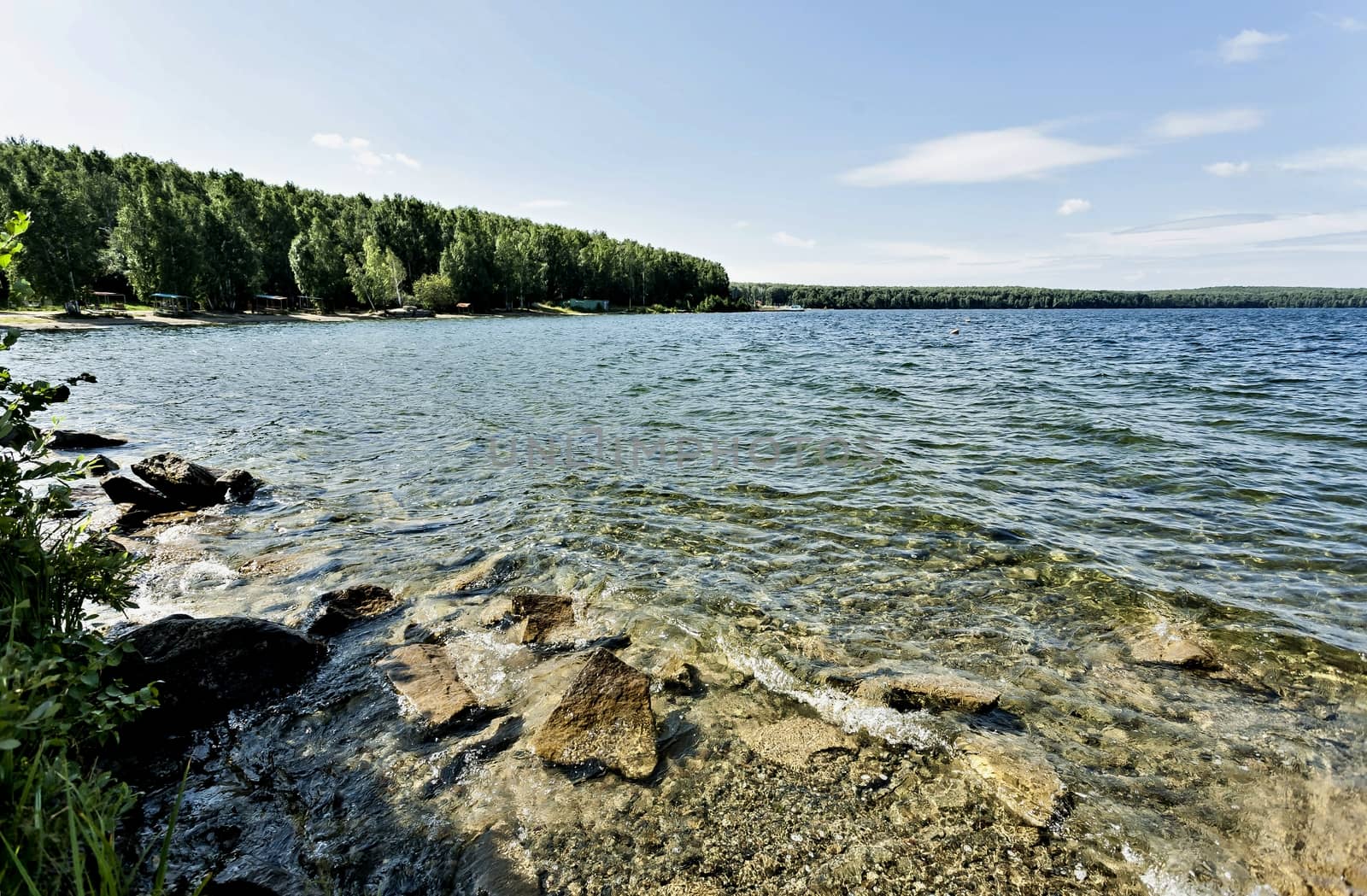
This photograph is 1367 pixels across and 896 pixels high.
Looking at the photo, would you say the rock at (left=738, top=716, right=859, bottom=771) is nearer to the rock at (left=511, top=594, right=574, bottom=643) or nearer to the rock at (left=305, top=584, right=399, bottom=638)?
the rock at (left=511, top=594, right=574, bottom=643)

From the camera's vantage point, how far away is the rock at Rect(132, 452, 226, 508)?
36.8 ft

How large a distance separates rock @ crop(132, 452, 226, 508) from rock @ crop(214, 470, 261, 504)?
0.08 meters

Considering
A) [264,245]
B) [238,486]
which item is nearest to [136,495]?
[238,486]

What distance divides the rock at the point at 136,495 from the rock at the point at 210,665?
6.96 meters

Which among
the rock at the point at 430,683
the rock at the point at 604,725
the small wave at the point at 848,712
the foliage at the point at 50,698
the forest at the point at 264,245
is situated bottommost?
the small wave at the point at 848,712

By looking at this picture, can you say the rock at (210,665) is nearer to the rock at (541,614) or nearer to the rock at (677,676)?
the rock at (541,614)

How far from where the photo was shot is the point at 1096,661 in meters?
6.40

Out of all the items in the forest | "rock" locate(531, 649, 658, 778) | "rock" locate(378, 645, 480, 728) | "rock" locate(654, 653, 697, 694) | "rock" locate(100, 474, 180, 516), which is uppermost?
the forest

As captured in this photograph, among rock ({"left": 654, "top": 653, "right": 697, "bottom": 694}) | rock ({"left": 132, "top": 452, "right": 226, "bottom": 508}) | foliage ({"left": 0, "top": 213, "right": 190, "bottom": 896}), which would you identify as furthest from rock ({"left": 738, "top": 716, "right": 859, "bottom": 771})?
rock ({"left": 132, "top": 452, "right": 226, "bottom": 508})

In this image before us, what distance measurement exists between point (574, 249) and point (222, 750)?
170487mm

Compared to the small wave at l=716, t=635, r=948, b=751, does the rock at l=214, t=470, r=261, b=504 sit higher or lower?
higher

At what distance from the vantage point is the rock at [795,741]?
15.9 ft

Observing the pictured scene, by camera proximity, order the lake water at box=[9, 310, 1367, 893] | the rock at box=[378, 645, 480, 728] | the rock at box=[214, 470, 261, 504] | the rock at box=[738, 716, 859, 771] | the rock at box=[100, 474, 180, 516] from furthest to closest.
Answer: the rock at box=[214, 470, 261, 504]
the rock at box=[100, 474, 180, 516]
the rock at box=[378, 645, 480, 728]
the rock at box=[738, 716, 859, 771]
the lake water at box=[9, 310, 1367, 893]

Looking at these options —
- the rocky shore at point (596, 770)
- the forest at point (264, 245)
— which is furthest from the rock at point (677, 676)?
the forest at point (264, 245)
